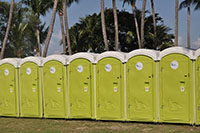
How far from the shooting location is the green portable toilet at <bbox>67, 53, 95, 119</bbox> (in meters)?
6.90

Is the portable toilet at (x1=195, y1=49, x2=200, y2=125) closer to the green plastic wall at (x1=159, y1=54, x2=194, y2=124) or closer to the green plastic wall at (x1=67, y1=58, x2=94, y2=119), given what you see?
the green plastic wall at (x1=159, y1=54, x2=194, y2=124)

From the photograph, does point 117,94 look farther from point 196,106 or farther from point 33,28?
point 33,28

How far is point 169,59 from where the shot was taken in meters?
6.07

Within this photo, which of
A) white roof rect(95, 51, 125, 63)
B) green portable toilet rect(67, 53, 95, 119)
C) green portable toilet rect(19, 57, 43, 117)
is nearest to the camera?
white roof rect(95, 51, 125, 63)

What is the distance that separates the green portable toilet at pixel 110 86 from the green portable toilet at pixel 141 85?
0.20 meters

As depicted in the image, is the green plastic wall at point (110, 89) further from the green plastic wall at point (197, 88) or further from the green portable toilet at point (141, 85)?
the green plastic wall at point (197, 88)

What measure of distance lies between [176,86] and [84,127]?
8.64 ft

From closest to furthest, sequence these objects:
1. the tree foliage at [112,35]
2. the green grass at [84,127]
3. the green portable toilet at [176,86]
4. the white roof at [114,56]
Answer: the green grass at [84,127] → the green portable toilet at [176,86] → the white roof at [114,56] → the tree foliage at [112,35]

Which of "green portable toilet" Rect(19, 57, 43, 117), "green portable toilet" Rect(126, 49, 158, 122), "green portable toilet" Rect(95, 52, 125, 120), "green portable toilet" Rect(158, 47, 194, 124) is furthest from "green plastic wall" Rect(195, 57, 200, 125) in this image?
"green portable toilet" Rect(19, 57, 43, 117)

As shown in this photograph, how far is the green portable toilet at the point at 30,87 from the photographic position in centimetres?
750

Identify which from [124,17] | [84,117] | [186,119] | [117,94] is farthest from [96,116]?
[124,17]

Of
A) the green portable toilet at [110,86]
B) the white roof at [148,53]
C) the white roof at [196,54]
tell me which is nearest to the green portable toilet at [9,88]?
the green portable toilet at [110,86]

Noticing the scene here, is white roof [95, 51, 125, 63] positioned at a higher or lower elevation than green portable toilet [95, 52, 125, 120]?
higher

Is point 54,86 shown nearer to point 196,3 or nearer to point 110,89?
point 110,89
